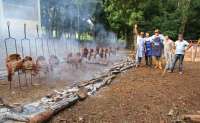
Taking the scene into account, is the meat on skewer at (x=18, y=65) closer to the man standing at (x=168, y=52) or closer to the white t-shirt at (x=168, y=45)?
the man standing at (x=168, y=52)

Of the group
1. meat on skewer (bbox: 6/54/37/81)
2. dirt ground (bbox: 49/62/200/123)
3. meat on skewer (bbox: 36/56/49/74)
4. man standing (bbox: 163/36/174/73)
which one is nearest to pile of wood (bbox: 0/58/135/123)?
dirt ground (bbox: 49/62/200/123)

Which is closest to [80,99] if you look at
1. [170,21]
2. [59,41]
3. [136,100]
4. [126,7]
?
[136,100]

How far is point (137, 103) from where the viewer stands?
30.7ft

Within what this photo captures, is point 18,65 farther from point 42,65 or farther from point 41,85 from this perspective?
point 42,65

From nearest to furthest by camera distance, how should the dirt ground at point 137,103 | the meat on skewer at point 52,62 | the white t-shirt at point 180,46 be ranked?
the dirt ground at point 137,103
the meat on skewer at point 52,62
the white t-shirt at point 180,46

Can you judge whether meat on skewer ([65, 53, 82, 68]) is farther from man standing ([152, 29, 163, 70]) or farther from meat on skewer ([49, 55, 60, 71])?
man standing ([152, 29, 163, 70])

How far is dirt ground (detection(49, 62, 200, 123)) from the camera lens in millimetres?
7934

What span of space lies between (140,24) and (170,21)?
3.27m

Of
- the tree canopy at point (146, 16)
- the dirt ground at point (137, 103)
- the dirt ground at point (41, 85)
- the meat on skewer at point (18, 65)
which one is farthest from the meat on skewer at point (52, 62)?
the tree canopy at point (146, 16)

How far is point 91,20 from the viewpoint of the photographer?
3766 cm

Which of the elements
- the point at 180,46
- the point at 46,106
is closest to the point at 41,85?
the point at 46,106

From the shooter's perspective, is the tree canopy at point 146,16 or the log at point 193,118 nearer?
the log at point 193,118

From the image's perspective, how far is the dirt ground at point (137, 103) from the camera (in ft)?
26.0

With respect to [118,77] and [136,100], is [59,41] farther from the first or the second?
[136,100]
